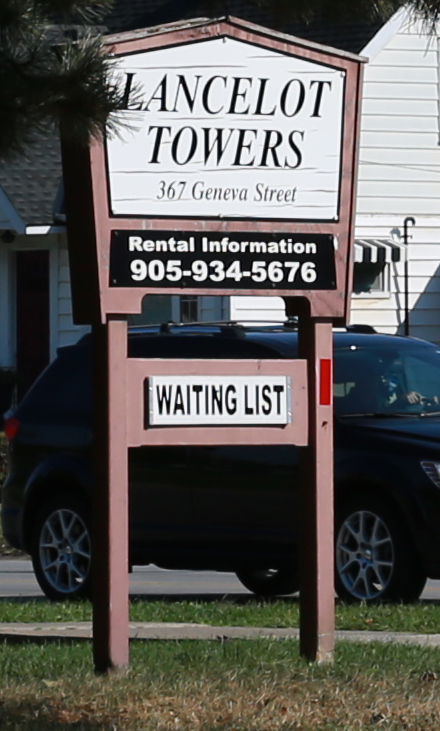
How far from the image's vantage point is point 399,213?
79.6 ft

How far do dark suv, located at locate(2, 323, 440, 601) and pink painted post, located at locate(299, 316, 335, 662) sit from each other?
2.94 m

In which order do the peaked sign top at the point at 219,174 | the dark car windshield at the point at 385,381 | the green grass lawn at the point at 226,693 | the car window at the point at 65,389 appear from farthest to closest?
the car window at the point at 65,389, the dark car windshield at the point at 385,381, the peaked sign top at the point at 219,174, the green grass lawn at the point at 226,693

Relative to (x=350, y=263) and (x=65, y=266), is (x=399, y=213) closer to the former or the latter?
(x=65, y=266)

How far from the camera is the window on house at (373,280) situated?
24.2 metres

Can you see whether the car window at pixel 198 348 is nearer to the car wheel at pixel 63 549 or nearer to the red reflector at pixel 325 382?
the car wheel at pixel 63 549

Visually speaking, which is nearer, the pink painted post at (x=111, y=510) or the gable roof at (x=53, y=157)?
the pink painted post at (x=111, y=510)

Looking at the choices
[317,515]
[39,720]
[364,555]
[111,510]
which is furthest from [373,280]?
[39,720]

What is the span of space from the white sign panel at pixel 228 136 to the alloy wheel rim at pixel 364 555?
3.58 meters

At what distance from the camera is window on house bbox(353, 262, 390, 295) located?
2422cm

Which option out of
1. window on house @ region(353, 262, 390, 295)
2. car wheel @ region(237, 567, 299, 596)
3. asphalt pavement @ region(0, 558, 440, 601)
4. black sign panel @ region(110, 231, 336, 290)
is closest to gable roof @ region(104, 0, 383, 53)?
window on house @ region(353, 262, 390, 295)

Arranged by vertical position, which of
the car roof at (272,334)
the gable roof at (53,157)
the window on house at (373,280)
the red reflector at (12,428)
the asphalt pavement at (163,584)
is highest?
the gable roof at (53,157)

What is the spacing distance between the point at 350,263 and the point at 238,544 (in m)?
3.85

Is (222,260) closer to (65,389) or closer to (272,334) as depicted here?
(272,334)

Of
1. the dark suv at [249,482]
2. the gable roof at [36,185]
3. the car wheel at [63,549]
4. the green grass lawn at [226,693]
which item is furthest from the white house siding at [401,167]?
the green grass lawn at [226,693]
